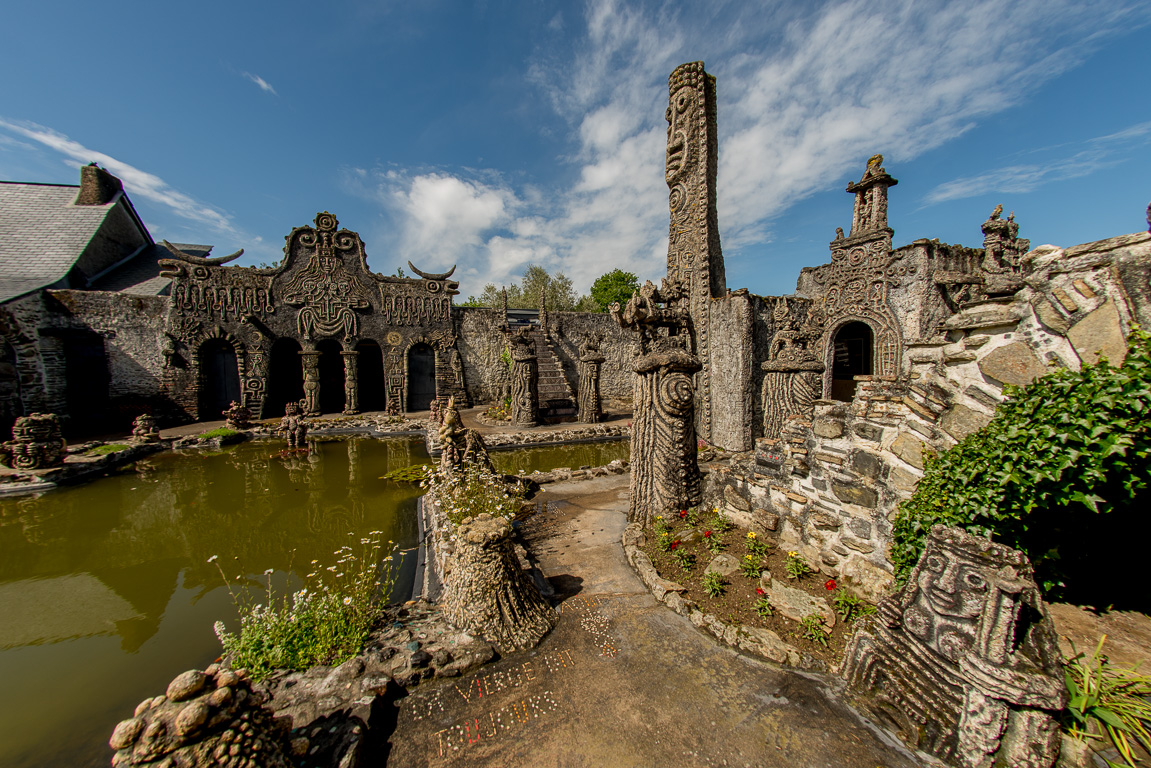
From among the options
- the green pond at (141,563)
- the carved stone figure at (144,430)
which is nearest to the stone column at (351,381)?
the carved stone figure at (144,430)

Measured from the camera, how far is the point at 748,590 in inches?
150

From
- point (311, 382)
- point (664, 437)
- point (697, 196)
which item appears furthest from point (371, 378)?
point (664, 437)

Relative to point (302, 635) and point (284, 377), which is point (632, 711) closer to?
point (302, 635)

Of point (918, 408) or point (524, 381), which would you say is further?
point (524, 381)

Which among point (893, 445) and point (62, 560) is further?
point (62, 560)

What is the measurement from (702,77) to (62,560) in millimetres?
15094

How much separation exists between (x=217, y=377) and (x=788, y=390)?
19453mm

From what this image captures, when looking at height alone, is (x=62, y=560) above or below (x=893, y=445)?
below

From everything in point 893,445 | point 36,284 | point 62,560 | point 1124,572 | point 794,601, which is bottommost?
point 62,560

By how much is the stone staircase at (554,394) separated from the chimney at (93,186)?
2055cm

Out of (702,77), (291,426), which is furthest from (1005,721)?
(291,426)

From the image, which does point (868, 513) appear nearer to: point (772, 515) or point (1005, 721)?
point (772, 515)

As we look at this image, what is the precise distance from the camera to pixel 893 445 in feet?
11.3

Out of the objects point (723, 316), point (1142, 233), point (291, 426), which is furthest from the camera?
point (291, 426)
